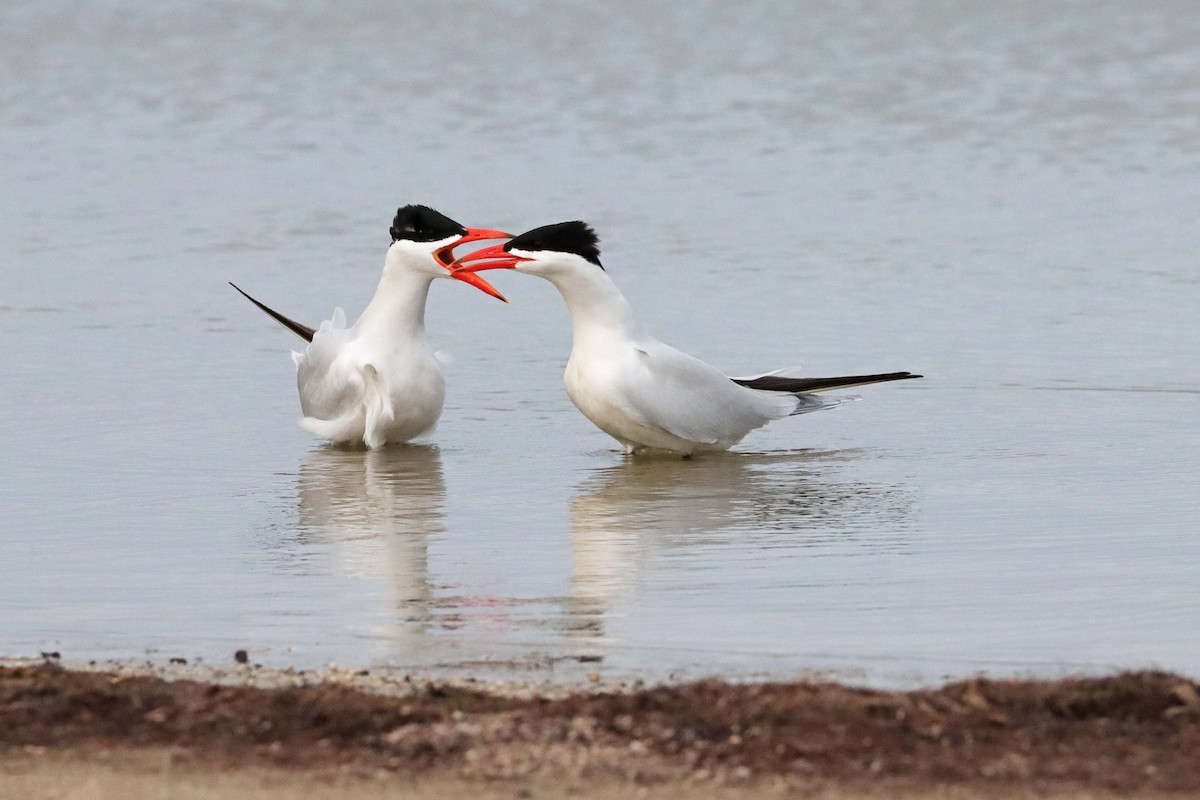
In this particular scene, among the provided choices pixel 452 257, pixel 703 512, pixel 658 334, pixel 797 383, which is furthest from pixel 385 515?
pixel 658 334

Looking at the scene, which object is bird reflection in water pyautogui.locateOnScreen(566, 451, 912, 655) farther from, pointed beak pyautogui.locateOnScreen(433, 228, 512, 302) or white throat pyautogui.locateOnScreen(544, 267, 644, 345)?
pointed beak pyautogui.locateOnScreen(433, 228, 512, 302)

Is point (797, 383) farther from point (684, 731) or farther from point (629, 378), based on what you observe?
point (684, 731)

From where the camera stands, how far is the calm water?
496 centimetres

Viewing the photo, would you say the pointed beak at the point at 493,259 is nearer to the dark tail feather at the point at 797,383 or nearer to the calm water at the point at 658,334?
the calm water at the point at 658,334

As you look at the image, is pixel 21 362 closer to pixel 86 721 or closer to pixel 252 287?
pixel 252 287

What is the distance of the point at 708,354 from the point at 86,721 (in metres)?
5.34

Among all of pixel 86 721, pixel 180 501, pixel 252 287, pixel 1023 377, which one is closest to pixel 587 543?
pixel 180 501

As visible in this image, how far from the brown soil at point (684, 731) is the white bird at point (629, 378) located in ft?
10.4

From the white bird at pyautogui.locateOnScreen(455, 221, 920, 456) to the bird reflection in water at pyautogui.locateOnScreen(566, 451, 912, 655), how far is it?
0.12 metres

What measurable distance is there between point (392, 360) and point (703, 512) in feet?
5.44

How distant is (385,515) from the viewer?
6340 millimetres

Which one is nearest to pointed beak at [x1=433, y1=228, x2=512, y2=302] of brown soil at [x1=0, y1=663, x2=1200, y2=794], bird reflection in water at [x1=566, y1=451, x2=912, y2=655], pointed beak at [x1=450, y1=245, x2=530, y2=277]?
pointed beak at [x1=450, y1=245, x2=530, y2=277]

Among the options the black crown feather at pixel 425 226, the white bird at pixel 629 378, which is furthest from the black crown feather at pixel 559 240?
the black crown feather at pixel 425 226

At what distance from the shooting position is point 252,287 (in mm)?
10539
